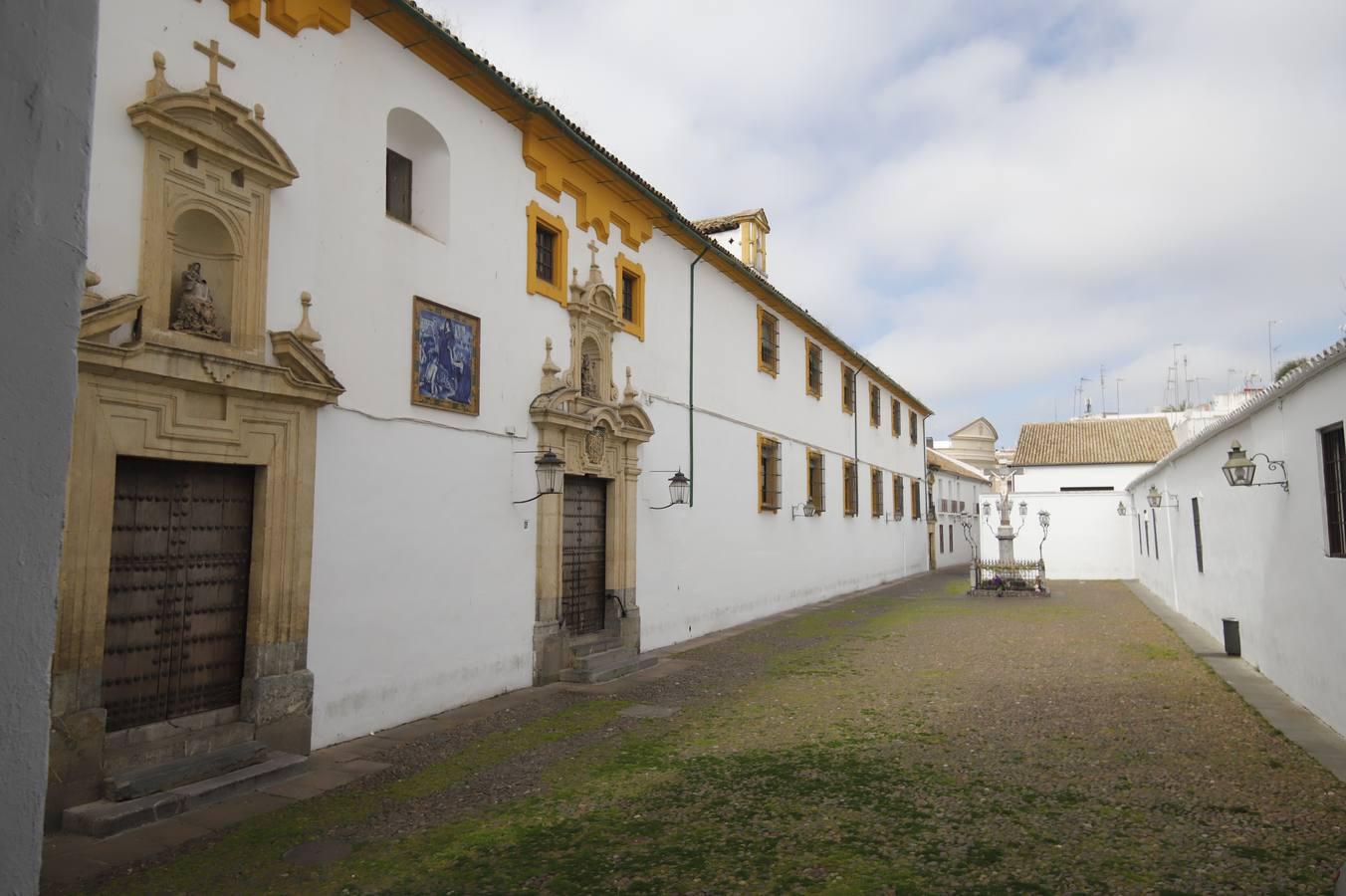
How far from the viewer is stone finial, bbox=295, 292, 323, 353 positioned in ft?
22.4

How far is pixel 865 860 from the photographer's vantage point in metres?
4.56

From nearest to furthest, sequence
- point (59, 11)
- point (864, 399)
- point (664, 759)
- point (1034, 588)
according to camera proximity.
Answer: point (59, 11) → point (664, 759) → point (1034, 588) → point (864, 399)

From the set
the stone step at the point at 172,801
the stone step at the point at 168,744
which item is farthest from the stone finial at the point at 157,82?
the stone step at the point at 172,801

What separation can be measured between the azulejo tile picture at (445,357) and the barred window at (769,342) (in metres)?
8.66

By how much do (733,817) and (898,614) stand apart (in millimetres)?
12419

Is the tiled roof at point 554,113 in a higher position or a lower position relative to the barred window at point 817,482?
higher

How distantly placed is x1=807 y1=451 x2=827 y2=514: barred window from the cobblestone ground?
9.84 meters

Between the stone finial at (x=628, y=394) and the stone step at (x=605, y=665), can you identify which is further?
the stone finial at (x=628, y=394)

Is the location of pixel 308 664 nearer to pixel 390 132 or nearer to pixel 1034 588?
pixel 390 132

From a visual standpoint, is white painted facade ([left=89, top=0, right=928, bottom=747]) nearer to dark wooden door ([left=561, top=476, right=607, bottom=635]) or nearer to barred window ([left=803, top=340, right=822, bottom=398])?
dark wooden door ([left=561, top=476, right=607, bottom=635])

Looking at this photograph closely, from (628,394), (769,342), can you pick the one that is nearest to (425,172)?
(628,394)

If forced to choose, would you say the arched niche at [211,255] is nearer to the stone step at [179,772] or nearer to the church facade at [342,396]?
the church facade at [342,396]

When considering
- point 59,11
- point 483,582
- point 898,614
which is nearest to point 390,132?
point 483,582

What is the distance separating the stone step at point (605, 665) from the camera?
9.92 metres
